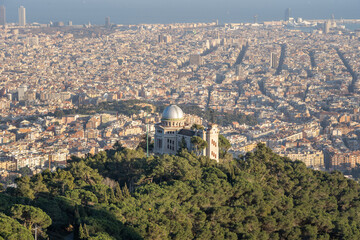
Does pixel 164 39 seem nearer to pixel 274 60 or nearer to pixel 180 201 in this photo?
pixel 274 60

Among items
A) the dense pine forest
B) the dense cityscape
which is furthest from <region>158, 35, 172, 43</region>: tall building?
the dense pine forest

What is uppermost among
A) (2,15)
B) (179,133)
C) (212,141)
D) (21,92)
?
(2,15)

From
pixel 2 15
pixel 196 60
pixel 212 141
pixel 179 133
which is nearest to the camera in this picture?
pixel 212 141

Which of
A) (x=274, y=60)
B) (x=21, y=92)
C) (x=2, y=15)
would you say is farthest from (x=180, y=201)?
(x=2, y=15)

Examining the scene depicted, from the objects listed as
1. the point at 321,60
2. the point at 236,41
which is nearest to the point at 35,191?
the point at 321,60

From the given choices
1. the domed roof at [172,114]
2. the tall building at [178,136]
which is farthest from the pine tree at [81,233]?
the domed roof at [172,114]

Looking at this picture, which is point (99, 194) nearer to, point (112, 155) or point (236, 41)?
point (112, 155)

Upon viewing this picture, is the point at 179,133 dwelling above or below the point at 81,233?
above

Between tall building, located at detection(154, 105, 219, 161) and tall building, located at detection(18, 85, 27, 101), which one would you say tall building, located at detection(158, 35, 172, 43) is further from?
tall building, located at detection(154, 105, 219, 161)
